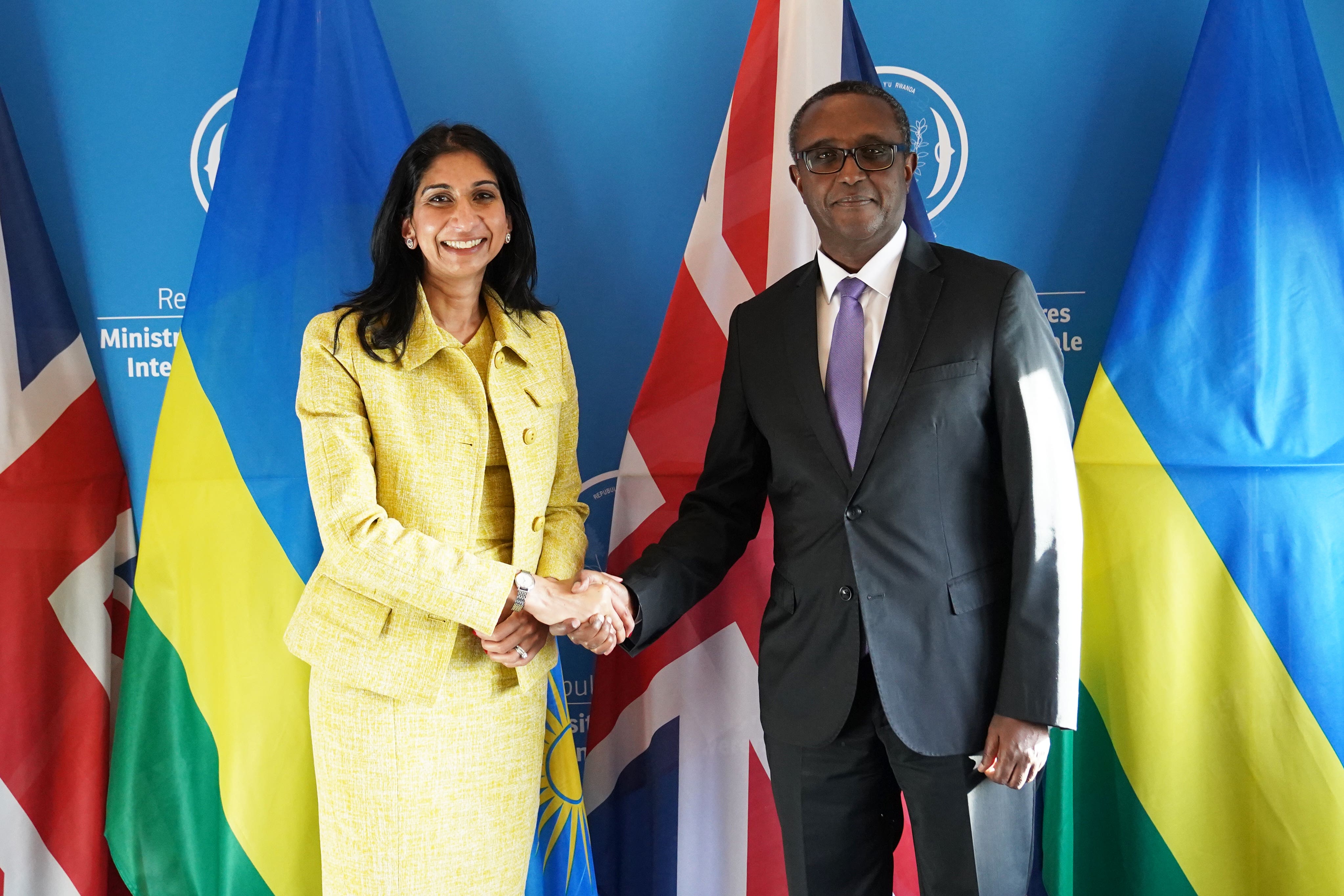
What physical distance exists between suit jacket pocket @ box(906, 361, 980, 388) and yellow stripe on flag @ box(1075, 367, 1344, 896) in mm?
625

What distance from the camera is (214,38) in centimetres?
219

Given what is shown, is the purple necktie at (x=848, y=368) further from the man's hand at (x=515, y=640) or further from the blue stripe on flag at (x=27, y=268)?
the blue stripe on flag at (x=27, y=268)

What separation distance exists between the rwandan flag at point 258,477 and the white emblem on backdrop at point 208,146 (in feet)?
1.07

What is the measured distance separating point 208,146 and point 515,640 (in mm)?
1522

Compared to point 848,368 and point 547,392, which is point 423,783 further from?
point 848,368

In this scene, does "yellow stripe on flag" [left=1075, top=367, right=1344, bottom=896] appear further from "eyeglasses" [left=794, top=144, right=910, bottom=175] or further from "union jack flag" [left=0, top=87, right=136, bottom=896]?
"union jack flag" [left=0, top=87, right=136, bottom=896]

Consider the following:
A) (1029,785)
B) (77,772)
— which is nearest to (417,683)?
(1029,785)

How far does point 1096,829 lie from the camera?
186 centimetres

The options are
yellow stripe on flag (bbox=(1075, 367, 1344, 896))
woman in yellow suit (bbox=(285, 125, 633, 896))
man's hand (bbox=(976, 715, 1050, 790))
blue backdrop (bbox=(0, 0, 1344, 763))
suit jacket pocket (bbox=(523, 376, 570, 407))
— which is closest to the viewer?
man's hand (bbox=(976, 715, 1050, 790))

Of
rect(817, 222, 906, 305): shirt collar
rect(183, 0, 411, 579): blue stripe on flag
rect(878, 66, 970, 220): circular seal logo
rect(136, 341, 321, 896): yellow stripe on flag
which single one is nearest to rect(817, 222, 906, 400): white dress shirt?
rect(817, 222, 906, 305): shirt collar

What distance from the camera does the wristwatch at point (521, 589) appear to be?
4.79 feet

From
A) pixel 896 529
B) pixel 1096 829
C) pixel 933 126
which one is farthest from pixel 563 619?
pixel 933 126

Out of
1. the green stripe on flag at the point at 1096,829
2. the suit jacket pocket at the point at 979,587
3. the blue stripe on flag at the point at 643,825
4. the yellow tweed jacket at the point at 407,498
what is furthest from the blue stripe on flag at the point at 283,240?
the green stripe on flag at the point at 1096,829

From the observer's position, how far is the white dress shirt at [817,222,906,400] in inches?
58.0
